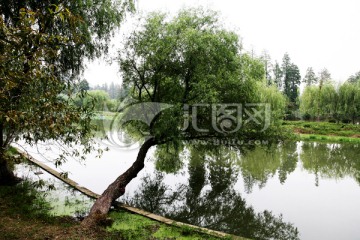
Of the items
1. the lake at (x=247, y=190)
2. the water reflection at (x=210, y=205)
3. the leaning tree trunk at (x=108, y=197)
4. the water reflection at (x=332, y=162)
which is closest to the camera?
the leaning tree trunk at (x=108, y=197)

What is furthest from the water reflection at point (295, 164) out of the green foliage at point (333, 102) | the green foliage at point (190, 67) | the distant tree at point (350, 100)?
the green foliage at point (333, 102)

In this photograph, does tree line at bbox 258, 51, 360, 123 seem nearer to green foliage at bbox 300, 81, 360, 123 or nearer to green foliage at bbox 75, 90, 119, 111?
green foliage at bbox 300, 81, 360, 123

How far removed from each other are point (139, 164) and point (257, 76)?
5138mm

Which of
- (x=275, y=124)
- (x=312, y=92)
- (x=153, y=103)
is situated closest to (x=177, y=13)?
(x=153, y=103)

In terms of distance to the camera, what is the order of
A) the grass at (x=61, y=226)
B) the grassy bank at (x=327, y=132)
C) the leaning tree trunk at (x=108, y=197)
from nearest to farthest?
the grass at (x=61, y=226), the leaning tree trunk at (x=108, y=197), the grassy bank at (x=327, y=132)

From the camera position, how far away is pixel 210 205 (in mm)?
8992

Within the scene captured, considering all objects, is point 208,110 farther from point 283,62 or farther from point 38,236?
point 283,62

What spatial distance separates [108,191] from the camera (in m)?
7.91

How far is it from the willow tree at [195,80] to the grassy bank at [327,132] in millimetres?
19749

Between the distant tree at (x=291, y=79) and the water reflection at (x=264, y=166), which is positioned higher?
the distant tree at (x=291, y=79)

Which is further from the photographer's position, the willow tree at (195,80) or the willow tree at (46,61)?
the willow tree at (195,80)

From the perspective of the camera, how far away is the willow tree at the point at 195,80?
8.82 meters
